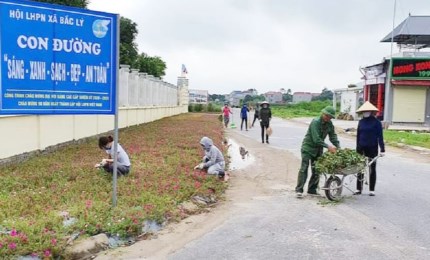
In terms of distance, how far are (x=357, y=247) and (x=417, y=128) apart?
27622 mm

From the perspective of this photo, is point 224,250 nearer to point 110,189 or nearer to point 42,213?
point 42,213

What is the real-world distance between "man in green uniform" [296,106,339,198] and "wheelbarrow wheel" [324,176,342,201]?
0.39 meters

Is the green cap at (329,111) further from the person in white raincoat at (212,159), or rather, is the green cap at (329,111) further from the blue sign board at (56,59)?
the blue sign board at (56,59)

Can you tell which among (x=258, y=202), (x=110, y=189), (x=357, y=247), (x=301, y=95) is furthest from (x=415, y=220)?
(x=301, y=95)

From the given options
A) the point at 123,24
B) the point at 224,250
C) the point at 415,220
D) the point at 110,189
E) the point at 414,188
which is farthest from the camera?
the point at 123,24

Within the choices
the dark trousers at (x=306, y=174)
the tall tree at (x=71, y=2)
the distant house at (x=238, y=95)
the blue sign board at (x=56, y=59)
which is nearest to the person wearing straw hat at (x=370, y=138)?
the dark trousers at (x=306, y=174)

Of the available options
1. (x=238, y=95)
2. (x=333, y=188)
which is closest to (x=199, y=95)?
(x=238, y=95)

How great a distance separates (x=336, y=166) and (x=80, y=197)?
4.08 metres

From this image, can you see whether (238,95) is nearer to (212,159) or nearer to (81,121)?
(81,121)

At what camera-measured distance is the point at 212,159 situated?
9977 millimetres

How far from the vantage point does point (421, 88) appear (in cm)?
3144

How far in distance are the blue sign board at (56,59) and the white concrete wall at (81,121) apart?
3976 millimetres

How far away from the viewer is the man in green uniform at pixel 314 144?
8282 millimetres

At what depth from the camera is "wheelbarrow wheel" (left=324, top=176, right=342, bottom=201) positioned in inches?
315
